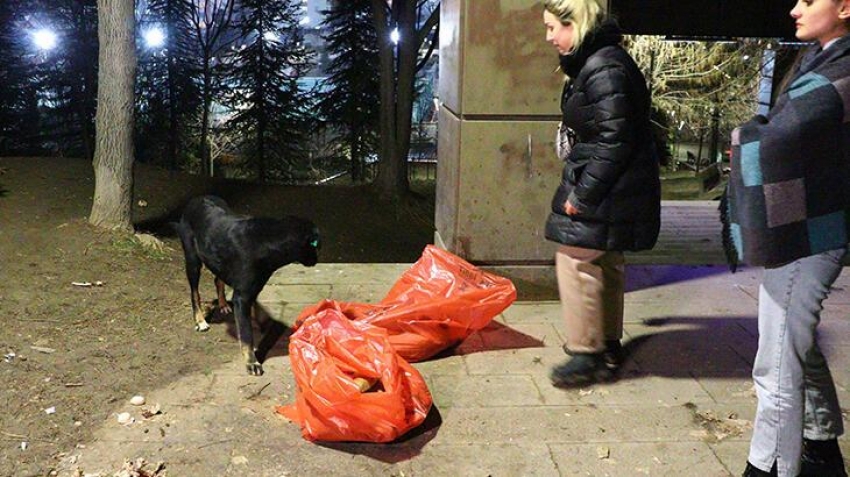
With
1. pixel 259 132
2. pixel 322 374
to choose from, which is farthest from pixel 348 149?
pixel 322 374

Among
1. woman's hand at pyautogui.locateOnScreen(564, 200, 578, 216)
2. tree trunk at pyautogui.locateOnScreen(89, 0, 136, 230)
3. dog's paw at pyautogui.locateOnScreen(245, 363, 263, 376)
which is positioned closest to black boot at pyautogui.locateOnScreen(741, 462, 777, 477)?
woman's hand at pyautogui.locateOnScreen(564, 200, 578, 216)

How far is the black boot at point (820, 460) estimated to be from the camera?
3125 millimetres

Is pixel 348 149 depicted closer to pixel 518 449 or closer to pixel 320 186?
pixel 320 186

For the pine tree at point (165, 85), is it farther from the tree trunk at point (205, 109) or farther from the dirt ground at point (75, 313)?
the dirt ground at point (75, 313)

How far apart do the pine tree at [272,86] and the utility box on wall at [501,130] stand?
50.9 feet

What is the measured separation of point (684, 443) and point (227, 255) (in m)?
2.55

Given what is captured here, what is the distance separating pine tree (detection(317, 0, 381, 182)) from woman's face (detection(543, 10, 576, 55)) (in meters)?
15.3

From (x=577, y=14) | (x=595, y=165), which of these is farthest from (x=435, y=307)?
(x=577, y=14)

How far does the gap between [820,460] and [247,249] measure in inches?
113

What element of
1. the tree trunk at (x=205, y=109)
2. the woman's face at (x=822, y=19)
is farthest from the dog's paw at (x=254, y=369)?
the tree trunk at (x=205, y=109)

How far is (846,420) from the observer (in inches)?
153

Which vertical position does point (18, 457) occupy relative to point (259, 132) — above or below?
below

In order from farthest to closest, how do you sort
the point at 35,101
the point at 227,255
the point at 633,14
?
the point at 35,101
the point at 633,14
the point at 227,255

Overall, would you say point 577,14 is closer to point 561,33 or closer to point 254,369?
point 561,33
